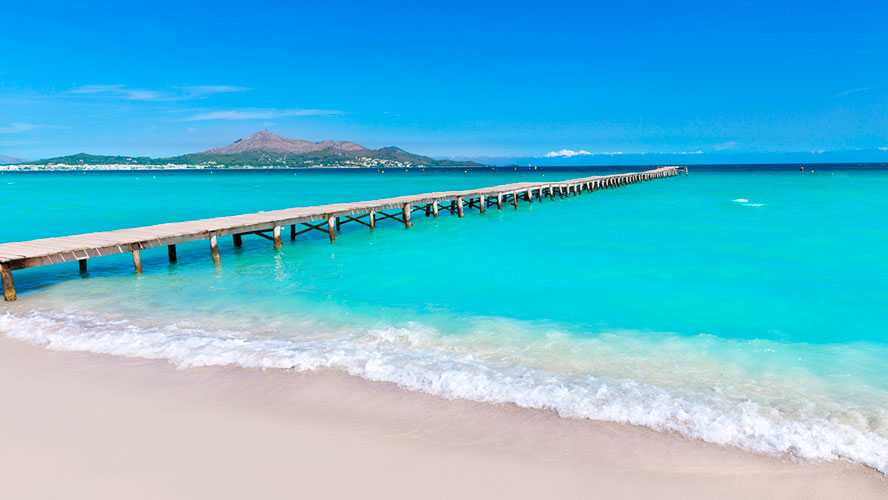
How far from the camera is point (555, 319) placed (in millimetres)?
8852

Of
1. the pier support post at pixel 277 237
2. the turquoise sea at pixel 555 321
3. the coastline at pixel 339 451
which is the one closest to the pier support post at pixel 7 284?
the turquoise sea at pixel 555 321

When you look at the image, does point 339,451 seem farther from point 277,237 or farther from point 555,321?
point 277,237

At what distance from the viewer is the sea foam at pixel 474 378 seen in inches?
176

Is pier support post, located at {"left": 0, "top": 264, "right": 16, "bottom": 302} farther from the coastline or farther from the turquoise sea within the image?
the coastline

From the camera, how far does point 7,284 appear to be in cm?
987

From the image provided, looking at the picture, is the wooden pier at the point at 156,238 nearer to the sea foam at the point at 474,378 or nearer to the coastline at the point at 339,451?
the sea foam at the point at 474,378

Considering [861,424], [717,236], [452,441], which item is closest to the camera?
[452,441]

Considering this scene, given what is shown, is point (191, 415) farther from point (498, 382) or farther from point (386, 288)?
point (386, 288)

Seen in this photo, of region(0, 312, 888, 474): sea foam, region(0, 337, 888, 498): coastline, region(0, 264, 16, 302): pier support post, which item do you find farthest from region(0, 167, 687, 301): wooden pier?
region(0, 337, 888, 498): coastline

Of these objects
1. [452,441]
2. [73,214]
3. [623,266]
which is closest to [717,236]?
[623,266]

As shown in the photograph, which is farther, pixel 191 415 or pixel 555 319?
pixel 555 319

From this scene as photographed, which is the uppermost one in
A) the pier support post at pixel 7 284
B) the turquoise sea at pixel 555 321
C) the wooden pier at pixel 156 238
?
the wooden pier at pixel 156 238

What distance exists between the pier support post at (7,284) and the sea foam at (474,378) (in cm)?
174

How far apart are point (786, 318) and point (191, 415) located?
9.00 metres
